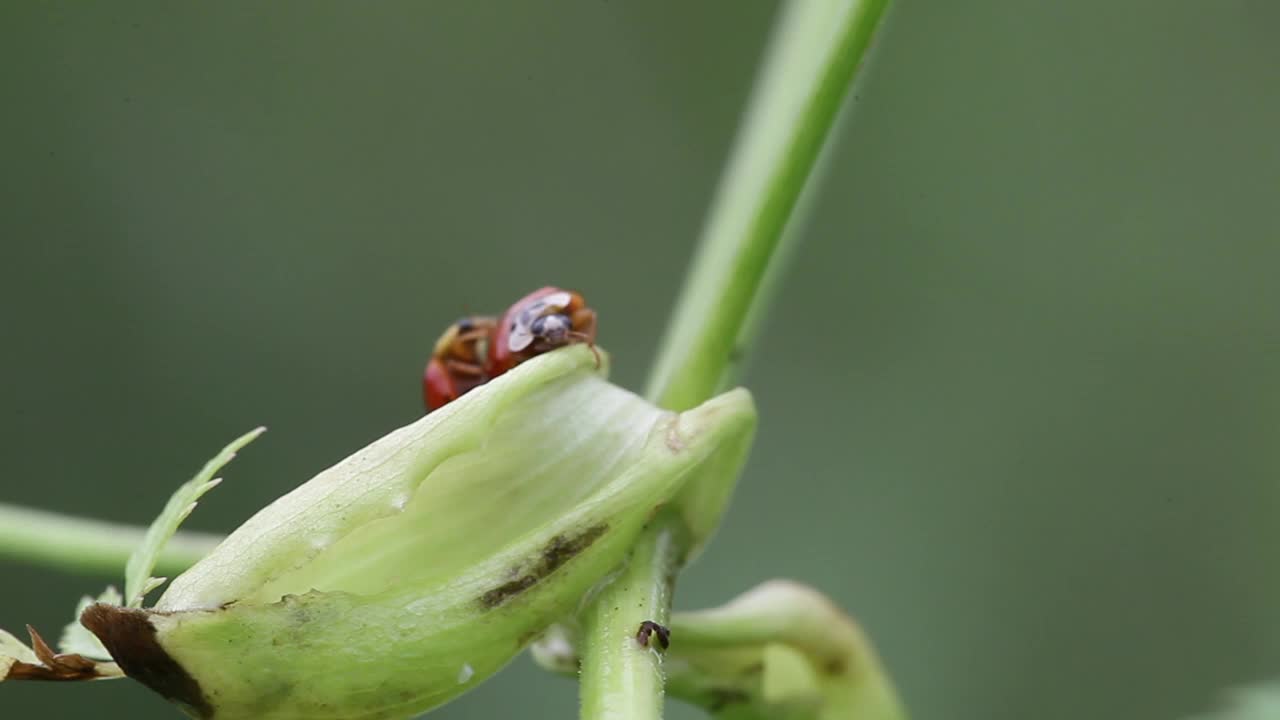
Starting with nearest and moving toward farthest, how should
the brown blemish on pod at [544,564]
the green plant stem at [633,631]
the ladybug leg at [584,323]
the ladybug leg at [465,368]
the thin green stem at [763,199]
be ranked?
1. the green plant stem at [633,631]
2. the brown blemish on pod at [544,564]
3. the thin green stem at [763,199]
4. the ladybug leg at [584,323]
5. the ladybug leg at [465,368]

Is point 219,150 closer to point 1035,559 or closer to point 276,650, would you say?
point 1035,559

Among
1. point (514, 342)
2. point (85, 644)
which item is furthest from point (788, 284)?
point (85, 644)

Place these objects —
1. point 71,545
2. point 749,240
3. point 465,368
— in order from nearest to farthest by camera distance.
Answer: point 749,240 → point 71,545 → point 465,368

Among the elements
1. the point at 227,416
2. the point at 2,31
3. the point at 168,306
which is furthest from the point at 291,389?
the point at 2,31

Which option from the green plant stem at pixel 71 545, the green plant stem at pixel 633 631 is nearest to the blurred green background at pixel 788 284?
the green plant stem at pixel 71 545

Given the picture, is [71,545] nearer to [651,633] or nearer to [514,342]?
[514,342]

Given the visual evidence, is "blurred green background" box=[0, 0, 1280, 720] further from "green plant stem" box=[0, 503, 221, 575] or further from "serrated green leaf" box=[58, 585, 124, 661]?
"serrated green leaf" box=[58, 585, 124, 661]

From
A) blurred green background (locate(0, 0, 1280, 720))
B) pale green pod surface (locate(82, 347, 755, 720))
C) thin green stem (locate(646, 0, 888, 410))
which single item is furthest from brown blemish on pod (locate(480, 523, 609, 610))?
blurred green background (locate(0, 0, 1280, 720))

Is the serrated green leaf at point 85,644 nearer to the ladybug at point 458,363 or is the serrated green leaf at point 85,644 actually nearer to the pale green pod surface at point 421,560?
Result: the pale green pod surface at point 421,560
